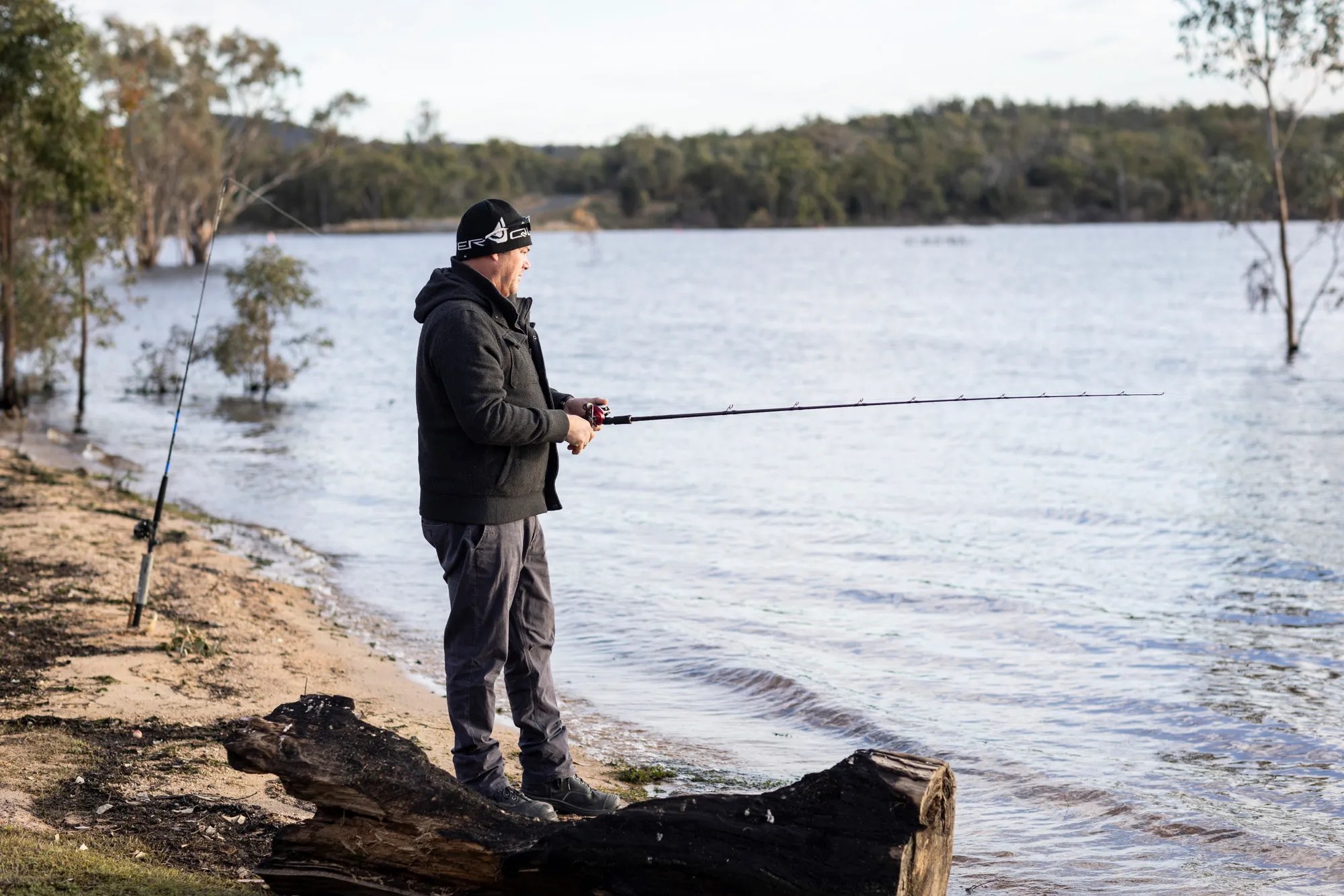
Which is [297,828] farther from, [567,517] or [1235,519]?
[1235,519]

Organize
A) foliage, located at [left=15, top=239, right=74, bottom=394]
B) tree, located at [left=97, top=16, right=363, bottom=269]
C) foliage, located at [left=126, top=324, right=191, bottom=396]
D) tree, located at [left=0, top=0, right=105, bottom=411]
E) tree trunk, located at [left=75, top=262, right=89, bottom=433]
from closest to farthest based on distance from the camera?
tree, located at [left=0, top=0, right=105, bottom=411]
foliage, located at [left=15, top=239, right=74, bottom=394]
tree trunk, located at [left=75, top=262, right=89, bottom=433]
foliage, located at [left=126, top=324, right=191, bottom=396]
tree, located at [left=97, top=16, right=363, bottom=269]

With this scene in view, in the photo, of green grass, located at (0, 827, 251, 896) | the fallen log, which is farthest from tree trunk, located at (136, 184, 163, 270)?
the fallen log

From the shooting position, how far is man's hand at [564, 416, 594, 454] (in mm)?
4434

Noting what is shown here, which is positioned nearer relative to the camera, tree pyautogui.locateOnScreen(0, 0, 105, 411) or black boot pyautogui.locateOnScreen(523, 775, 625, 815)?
black boot pyautogui.locateOnScreen(523, 775, 625, 815)

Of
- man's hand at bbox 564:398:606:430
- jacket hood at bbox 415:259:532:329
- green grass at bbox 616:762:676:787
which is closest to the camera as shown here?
jacket hood at bbox 415:259:532:329

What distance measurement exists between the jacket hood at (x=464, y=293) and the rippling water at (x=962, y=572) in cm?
276

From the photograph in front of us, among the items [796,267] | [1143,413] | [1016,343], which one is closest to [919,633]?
[1143,413]

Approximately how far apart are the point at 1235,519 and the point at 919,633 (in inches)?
231

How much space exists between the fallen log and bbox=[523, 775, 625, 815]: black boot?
3.05ft

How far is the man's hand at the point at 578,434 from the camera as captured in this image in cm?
443

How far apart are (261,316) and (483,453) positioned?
60.1 ft

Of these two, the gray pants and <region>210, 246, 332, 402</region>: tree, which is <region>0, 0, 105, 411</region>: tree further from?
the gray pants

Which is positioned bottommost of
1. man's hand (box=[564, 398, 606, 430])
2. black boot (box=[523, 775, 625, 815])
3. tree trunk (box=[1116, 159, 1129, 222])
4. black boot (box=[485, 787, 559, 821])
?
black boot (box=[523, 775, 625, 815])

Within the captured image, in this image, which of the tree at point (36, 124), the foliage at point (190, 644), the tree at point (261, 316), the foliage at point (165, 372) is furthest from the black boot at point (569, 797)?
the foliage at point (165, 372)
